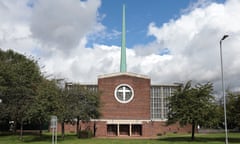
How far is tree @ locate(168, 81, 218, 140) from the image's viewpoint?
40.3m

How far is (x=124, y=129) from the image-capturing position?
68812 millimetres

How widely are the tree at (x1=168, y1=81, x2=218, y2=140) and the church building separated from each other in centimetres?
2479

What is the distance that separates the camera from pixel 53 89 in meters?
44.4

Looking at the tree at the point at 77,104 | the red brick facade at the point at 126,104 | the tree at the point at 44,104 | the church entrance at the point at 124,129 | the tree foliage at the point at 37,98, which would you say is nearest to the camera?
the tree at the point at 44,104

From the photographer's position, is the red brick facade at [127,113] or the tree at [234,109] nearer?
the tree at [234,109]

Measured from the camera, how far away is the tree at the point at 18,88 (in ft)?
155

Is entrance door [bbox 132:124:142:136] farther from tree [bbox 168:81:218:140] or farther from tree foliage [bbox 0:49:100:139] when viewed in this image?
tree [bbox 168:81:218:140]

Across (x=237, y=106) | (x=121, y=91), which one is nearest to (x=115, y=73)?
(x=121, y=91)

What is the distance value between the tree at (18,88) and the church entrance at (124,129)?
830 inches

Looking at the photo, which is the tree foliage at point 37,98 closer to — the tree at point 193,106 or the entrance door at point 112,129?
the tree at point 193,106

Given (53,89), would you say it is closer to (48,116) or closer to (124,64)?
(48,116)

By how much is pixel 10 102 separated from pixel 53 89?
799 cm

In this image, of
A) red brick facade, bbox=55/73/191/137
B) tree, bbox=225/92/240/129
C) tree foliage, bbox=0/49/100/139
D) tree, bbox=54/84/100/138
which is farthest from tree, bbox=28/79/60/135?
red brick facade, bbox=55/73/191/137

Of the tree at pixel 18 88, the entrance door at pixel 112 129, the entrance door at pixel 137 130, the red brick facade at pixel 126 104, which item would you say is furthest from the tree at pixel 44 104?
the entrance door at pixel 137 130
